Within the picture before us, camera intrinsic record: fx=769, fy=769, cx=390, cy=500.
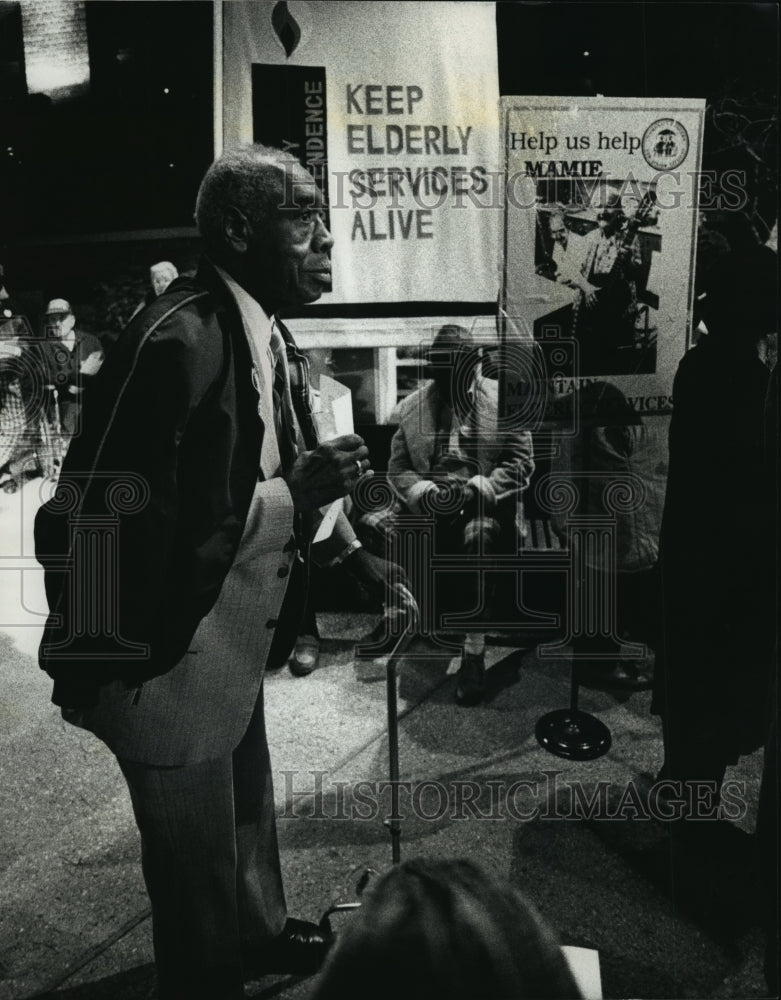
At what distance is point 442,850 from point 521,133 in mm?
2463

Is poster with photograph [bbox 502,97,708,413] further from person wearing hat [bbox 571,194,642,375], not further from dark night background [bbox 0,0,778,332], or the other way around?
dark night background [bbox 0,0,778,332]

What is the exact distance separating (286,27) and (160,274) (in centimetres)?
83

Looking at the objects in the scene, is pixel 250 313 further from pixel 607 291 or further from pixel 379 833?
pixel 379 833

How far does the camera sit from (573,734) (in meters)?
3.08

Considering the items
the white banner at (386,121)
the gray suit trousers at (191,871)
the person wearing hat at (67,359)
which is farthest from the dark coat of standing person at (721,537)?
the person wearing hat at (67,359)

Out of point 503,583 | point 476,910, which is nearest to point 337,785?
point 503,583

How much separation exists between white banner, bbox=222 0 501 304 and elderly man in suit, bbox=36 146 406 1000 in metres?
0.78

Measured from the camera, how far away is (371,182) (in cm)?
253

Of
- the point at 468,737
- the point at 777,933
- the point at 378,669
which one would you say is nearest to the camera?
the point at 777,933

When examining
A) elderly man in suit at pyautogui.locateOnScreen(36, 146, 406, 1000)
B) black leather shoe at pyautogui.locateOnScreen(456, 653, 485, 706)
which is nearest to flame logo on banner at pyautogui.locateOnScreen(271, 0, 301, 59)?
elderly man in suit at pyautogui.locateOnScreen(36, 146, 406, 1000)

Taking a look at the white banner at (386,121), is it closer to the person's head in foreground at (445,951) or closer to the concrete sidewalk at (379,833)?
the concrete sidewalk at (379,833)

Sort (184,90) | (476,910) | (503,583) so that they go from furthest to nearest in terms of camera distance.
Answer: (503,583), (184,90), (476,910)

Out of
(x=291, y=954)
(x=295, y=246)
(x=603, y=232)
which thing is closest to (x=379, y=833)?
(x=291, y=954)

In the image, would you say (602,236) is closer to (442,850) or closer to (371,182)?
(371,182)
